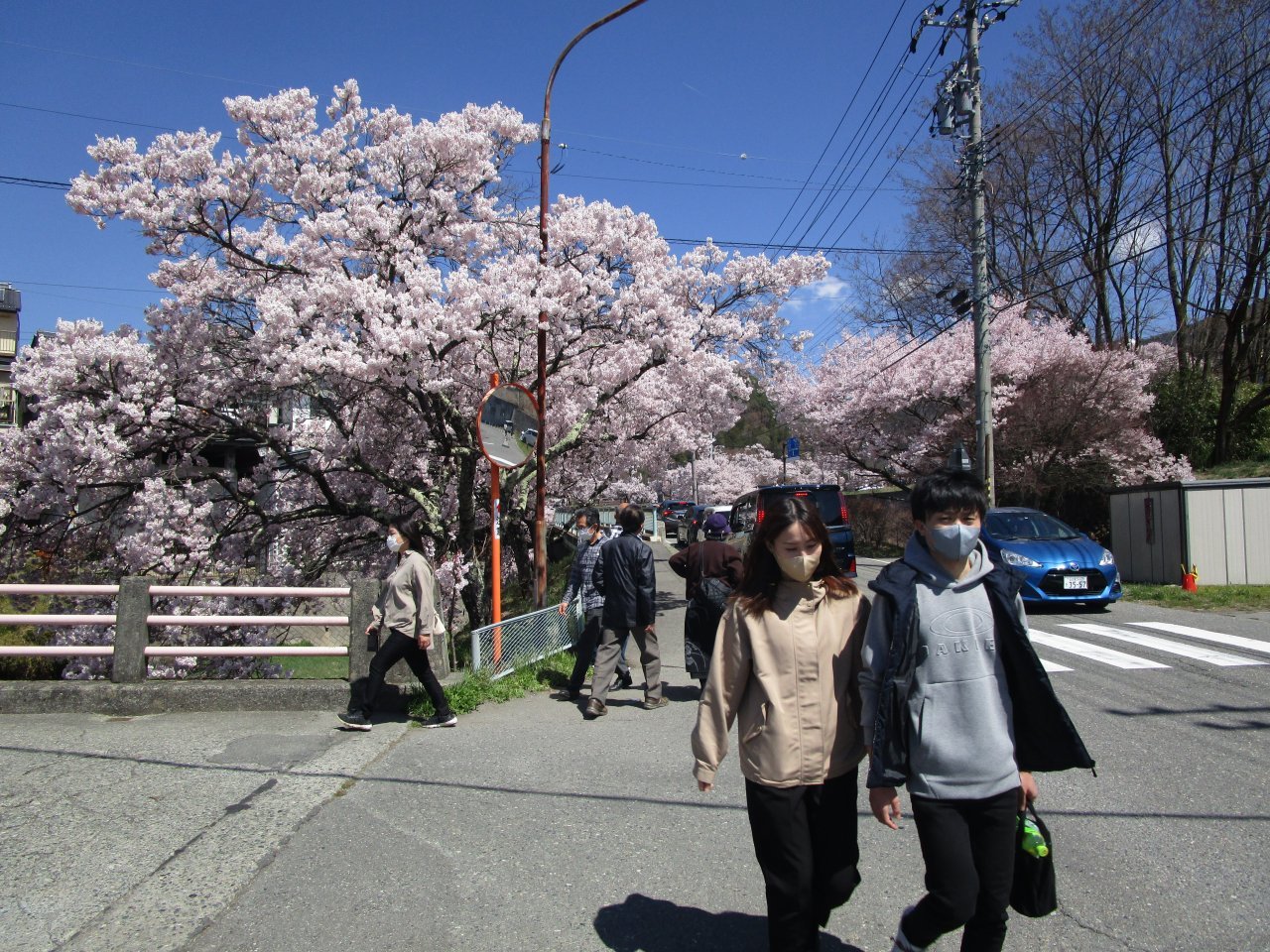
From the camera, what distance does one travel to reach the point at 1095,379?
879 inches

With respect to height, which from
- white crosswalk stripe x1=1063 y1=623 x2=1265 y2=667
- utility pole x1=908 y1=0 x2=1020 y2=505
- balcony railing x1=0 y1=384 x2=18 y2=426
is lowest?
white crosswalk stripe x1=1063 y1=623 x2=1265 y2=667

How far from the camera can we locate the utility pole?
659 inches

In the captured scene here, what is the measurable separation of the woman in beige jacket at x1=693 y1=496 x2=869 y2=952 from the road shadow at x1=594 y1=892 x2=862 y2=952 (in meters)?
0.55

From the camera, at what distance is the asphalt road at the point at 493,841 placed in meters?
3.43

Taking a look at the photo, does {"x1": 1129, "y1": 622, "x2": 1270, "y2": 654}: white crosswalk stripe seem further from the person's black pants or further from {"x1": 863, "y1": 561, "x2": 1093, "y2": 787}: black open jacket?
{"x1": 863, "y1": 561, "x2": 1093, "y2": 787}: black open jacket

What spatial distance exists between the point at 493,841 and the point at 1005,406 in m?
23.4

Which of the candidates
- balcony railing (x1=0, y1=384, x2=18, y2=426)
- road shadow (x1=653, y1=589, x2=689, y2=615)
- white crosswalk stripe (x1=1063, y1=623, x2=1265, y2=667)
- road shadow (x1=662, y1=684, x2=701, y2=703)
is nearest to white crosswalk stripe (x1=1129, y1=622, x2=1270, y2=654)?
white crosswalk stripe (x1=1063, y1=623, x2=1265, y2=667)

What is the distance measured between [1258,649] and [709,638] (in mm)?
6436

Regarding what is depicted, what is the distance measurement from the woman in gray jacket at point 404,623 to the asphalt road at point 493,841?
263 mm

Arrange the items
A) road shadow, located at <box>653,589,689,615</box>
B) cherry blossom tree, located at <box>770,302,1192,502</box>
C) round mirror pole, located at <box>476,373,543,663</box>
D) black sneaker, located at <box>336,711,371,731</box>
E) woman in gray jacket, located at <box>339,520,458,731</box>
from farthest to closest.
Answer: cherry blossom tree, located at <box>770,302,1192,502</box>
road shadow, located at <box>653,589,689,615</box>
round mirror pole, located at <box>476,373,543,663</box>
black sneaker, located at <box>336,711,371,731</box>
woman in gray jacket, located at <box>339,520,458,731</box>

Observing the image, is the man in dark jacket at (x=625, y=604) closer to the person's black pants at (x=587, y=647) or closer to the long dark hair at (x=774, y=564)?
the person's black pants at (x=587, y=647)

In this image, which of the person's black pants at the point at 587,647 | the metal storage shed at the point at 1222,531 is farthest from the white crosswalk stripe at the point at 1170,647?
the person's black pants at the point at 587,647

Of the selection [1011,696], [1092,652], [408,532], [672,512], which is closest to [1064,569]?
[1092,652]

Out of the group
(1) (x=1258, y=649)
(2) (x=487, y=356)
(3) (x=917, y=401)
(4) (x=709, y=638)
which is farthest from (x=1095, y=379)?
(4) (x=709, y=638)
